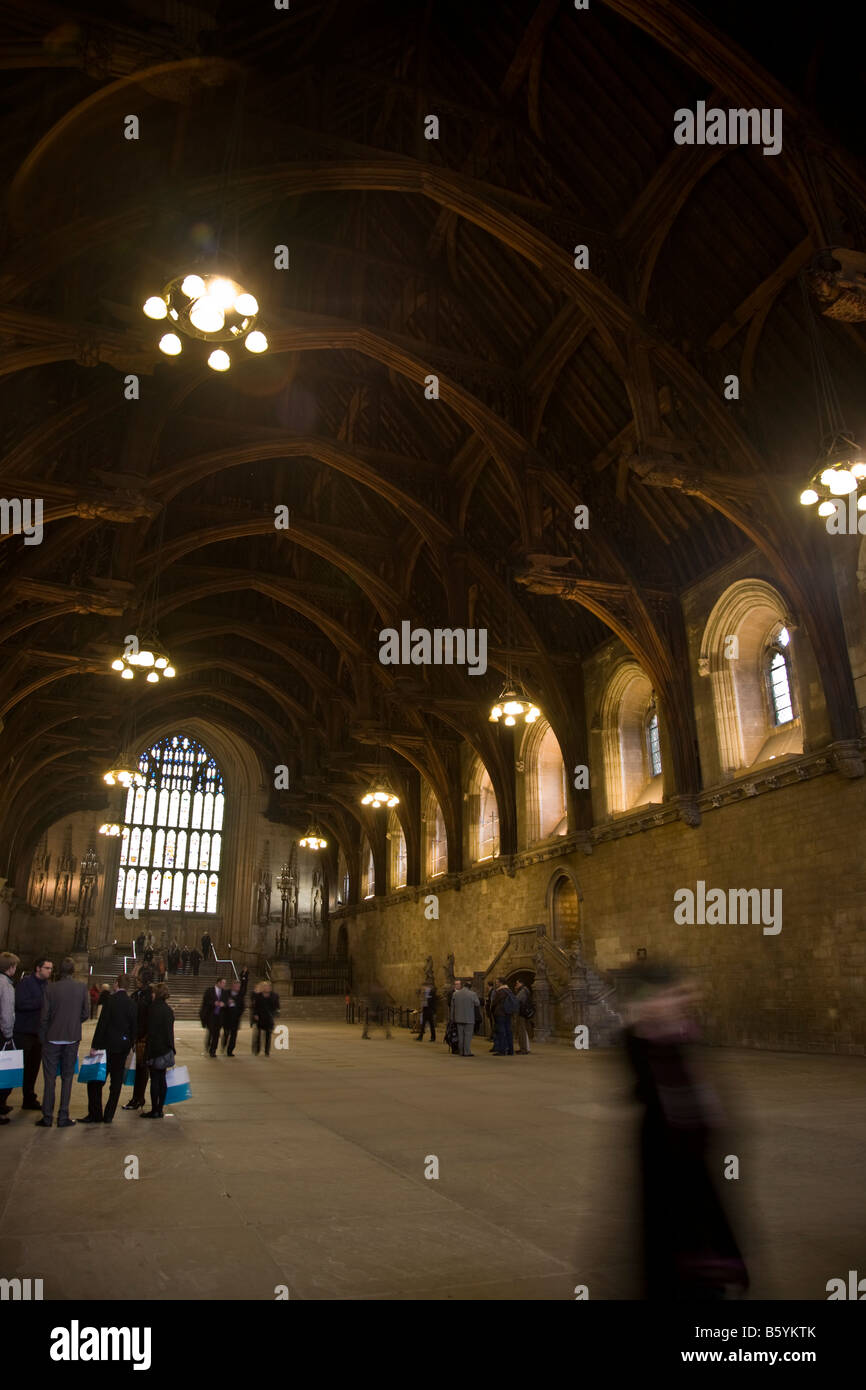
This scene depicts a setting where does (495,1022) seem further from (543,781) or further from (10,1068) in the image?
(10,1068)

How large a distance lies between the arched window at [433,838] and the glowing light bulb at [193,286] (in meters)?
24.4

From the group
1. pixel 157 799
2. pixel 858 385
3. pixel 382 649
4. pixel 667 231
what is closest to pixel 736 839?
pixel 858 385

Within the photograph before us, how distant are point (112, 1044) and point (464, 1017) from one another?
8.60 metres

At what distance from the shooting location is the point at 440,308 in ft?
57.2

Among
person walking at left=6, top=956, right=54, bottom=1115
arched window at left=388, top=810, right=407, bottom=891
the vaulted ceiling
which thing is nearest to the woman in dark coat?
person walking at left=6, top=956, right=54, bottom=1115

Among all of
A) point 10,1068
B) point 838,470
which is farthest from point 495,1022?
point 838,470

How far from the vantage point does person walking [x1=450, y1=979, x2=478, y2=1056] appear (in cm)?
1496

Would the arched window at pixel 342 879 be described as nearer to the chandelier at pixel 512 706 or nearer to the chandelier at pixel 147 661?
the chandelier at pixel 512 706

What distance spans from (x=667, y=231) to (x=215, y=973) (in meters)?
30.3

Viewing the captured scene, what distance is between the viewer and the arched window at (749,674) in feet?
52.5

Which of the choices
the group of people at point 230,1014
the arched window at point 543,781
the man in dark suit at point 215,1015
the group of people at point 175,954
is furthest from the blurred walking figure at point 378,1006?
the group of people at point 175,954

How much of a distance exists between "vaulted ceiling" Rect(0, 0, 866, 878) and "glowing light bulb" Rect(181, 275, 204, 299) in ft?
0.81

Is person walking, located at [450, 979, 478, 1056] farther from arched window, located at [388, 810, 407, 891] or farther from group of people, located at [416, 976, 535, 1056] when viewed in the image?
arched window, located at [388, 810, 407, 891]

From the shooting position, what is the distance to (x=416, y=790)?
3123 centimetres
